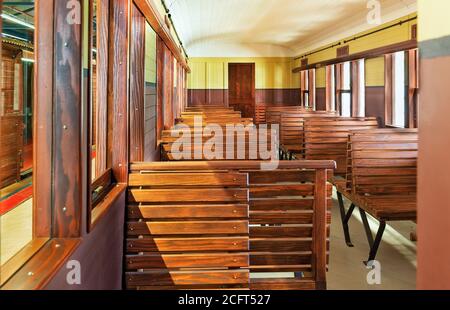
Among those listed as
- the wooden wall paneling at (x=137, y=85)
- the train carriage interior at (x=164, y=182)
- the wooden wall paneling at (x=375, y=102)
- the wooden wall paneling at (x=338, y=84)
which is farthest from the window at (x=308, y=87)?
the wooden wall paneling at (x=137, y=85)

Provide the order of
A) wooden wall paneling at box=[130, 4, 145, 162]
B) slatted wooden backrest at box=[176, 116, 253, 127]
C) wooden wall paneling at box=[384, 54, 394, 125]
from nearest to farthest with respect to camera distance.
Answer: wooden wall paneling at box=[130, 4, 145, 162]
slatted wooden backrest at box=[176, 116, 253, 127]
wooden wall paneling at box=[384, 54, 394, 125]

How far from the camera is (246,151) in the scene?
4.66 m

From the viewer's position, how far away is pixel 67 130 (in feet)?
6.14

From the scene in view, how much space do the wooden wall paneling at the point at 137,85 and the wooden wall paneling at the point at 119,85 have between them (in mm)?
176

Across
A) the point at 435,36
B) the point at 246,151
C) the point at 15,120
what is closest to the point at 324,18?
the point at 246,151

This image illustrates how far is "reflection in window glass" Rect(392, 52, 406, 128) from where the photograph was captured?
25.6 ft

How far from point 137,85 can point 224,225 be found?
131cm

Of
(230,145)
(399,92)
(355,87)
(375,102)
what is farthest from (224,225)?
(355,87)

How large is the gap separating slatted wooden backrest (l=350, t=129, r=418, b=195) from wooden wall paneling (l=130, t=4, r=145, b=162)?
1974 mm

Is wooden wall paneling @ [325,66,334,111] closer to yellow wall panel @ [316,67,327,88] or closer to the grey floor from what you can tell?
yellow wall panel @ [316,67,327,88]

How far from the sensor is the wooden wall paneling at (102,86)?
9.14 feet

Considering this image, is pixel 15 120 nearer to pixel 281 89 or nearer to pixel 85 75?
pixel 85 75

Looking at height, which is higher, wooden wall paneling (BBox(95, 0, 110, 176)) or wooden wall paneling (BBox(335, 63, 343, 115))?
wooden wall paneling (BBox(335, 63, 343, 115))

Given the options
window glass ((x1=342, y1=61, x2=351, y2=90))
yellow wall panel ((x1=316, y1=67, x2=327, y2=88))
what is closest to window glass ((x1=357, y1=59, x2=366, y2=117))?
window glass ((x1=342, y1=61, x2=351, y2=90))
